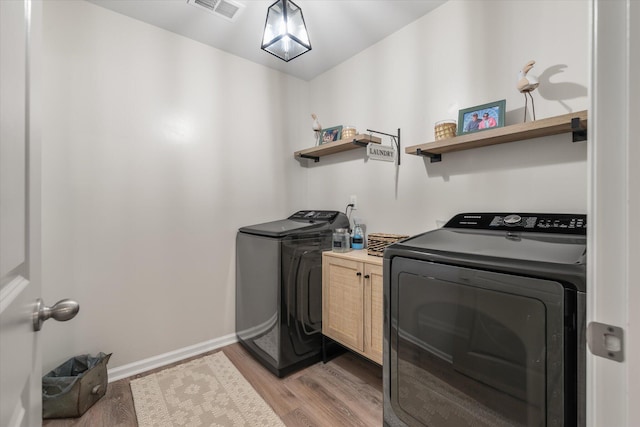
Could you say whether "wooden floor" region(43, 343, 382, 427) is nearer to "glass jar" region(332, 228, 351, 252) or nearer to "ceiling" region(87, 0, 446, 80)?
"glass jar" region(332, 228, 351, 252)

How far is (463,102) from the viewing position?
73.3 inches

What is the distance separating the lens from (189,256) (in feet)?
7.75

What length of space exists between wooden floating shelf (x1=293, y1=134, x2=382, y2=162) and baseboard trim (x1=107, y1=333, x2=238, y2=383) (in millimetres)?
1846

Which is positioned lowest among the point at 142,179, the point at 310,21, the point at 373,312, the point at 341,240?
the point at 373,312

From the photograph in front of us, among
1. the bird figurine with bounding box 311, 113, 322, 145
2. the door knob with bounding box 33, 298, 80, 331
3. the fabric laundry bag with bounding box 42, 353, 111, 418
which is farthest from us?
the bird figurine with bounding box 311, 113, 322, 145

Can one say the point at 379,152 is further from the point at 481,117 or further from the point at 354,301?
the point at 354,301

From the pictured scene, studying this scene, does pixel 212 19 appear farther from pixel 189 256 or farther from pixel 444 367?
pixel 444 367

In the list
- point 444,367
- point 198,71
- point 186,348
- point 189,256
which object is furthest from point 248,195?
point 444,367

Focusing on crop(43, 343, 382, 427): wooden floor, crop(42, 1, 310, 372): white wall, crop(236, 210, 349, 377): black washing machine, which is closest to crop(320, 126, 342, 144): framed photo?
crop(42, 1, 310, 372): white wall

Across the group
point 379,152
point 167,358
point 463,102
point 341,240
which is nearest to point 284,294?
point 341,240

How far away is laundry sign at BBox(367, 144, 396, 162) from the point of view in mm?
1853

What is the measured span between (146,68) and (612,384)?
9.28ft

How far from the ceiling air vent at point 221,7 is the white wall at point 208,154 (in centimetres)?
46

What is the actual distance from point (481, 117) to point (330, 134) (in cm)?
133
